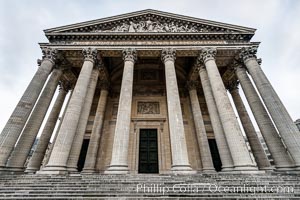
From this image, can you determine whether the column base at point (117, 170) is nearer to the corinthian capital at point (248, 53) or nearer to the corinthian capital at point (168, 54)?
the corinthian capital at point (168, 54)

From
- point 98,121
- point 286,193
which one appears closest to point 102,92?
point 98,121

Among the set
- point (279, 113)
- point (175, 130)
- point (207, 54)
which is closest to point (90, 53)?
point (175, 130)

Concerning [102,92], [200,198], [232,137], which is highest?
[102,92]

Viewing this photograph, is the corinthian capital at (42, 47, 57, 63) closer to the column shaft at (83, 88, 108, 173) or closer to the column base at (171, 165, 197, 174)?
the column shaft at (83, 88, 108, 173)

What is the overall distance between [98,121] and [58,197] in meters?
7.91

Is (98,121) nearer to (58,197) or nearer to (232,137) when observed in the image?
(58,197)

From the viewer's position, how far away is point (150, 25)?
1305cm

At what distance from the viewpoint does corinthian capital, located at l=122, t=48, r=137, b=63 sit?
11340 mm

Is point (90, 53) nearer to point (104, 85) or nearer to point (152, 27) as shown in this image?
point (104, 85)

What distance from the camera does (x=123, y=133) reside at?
27.8 ft

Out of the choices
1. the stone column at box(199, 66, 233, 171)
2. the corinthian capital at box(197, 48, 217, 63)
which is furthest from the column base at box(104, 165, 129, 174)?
the corinthian capital at box(197, 48, 217, 63)

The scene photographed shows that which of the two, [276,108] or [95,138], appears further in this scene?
[95,138]

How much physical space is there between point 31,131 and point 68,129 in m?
3.44

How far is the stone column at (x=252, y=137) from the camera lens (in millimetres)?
11023
